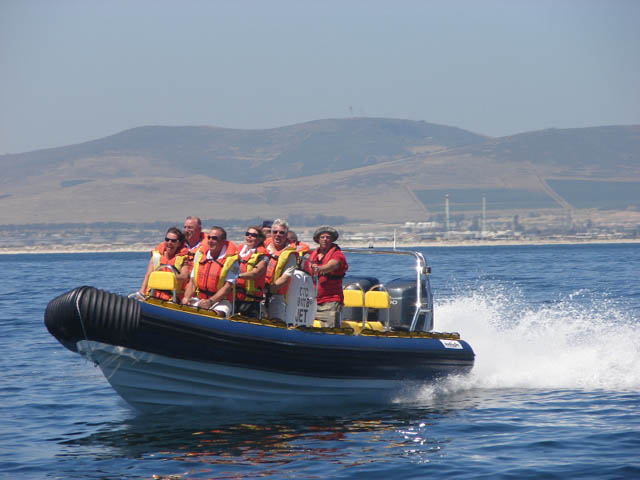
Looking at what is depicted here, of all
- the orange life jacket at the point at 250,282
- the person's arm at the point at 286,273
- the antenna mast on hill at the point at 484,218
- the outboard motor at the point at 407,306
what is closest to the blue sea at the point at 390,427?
the outboard motor at the point at 407,306

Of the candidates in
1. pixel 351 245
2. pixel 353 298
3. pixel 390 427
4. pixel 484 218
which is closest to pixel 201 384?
pixel 390 427

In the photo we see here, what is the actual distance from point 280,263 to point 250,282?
1.05 ft

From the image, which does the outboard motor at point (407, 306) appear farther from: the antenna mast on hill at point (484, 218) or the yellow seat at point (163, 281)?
the antenna mast on hill at point (484, 218)

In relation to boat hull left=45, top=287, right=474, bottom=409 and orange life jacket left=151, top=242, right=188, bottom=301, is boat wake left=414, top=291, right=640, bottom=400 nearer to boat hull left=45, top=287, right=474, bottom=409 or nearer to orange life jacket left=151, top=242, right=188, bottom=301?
boat hull left=45, top=287, right=474, bottom=409

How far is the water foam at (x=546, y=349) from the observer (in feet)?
35.7

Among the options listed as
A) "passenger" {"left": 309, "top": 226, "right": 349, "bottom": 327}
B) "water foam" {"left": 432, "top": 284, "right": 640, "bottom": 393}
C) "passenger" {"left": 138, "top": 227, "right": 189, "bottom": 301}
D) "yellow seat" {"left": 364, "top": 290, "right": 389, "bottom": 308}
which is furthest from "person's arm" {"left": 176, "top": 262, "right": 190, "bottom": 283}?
"water foam" {"left": 432, "top": 284, "right": 640, "bottom": 393}

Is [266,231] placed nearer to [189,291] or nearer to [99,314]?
[189,291]

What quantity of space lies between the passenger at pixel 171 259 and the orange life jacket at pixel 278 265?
779 millimetres

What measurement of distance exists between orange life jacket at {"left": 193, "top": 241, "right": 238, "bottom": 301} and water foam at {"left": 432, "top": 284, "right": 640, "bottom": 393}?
2.87 meters

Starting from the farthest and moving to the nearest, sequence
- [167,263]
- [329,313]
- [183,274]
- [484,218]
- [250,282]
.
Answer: [484,218]
[329,313]
[167,263]
[183,274]
[250,282]

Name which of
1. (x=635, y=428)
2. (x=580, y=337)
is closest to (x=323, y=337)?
(x=635, y=428)

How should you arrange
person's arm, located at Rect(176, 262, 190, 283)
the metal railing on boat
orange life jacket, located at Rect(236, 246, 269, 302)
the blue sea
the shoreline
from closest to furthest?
1. the blue sea
2. orange life jacket, located at Rect(236, 246, 269, 302)
3. person's arm, located at Rect(176, 262, 190, 283)
4. the metal railing on boat
5. the shoreline

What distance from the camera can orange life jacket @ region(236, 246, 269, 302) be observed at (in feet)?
28.7

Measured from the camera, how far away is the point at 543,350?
12.3 meters
